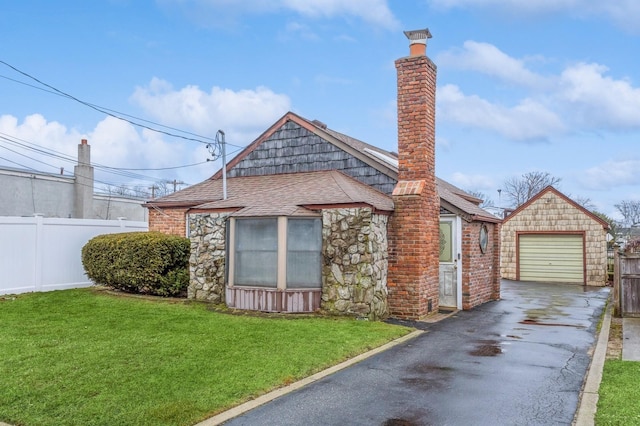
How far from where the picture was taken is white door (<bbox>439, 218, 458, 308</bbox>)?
1274 centimetres

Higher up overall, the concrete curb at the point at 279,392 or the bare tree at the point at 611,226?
the bare tree at the point at 611,226

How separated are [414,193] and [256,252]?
3628 mm

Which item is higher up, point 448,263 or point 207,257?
point 207,257

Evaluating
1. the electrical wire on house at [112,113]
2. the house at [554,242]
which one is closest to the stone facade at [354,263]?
the electrical wire on house at [112,113]

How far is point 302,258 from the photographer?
10633 millimetres

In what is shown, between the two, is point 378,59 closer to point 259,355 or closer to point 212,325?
point 212,325

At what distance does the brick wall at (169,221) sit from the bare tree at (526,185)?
4596 cm

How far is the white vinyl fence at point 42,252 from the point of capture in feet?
41.1

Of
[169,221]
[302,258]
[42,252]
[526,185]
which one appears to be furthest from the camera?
[526,185]

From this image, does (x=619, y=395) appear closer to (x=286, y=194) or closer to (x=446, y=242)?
(x=446, y=242)

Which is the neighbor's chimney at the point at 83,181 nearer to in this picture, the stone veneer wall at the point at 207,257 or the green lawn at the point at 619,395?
the stone veneer wall at the point at 207,257

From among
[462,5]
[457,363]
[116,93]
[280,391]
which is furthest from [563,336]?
[116,93]

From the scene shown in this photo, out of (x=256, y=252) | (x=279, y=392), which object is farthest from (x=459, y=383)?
(x=256, y=252)

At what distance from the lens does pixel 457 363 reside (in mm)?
7324
